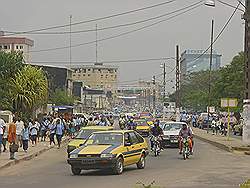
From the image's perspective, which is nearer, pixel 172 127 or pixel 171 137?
pixel 171 137

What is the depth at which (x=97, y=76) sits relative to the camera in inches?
6629

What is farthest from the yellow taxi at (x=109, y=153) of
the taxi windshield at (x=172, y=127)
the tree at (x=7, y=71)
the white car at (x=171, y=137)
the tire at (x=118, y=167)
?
the tree at (x=7, y=71)

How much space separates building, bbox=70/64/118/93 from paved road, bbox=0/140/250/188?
5199 inches

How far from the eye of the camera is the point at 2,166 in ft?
72.2

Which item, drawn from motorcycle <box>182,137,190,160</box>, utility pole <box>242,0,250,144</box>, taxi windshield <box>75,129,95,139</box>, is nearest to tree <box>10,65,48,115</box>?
utility pole <box>242,0,250,144</box>

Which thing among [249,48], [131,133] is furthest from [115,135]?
[249,48]

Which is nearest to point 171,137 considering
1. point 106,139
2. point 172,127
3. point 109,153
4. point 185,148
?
point 172,127

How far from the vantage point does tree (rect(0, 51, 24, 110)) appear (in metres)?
48.0

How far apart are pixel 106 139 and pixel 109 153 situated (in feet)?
4.90

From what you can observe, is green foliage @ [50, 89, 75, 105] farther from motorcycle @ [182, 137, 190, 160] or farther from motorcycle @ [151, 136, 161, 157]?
motorcycle @ [182, 137, 190, 160]

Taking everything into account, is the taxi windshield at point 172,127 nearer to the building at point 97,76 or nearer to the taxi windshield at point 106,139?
the taxi windshield at point 106,139

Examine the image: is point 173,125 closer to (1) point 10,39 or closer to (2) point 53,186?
(2) point 53,186

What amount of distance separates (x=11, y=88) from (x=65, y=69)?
207 feet

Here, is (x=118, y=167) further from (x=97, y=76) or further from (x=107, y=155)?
(x=97, y=76)
